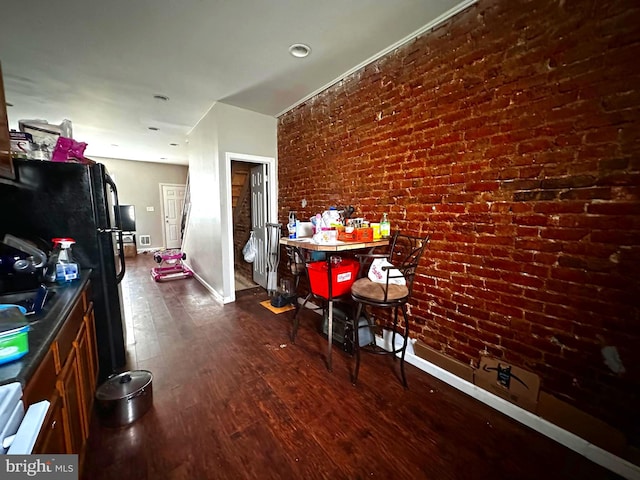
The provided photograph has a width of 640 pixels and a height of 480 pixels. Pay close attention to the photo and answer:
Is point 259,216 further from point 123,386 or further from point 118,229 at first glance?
point 123,386

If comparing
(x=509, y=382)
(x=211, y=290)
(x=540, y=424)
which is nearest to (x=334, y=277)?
(x=509, y=382)

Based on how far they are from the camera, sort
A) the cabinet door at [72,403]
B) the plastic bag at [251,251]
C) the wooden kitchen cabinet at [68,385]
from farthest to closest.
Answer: the plastic bag at [251,251] < the cabinet door at [72,403] < the wooden kitchen cabinet at [68,385]

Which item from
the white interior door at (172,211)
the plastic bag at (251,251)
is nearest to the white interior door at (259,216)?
the plastic bag at (251,251)

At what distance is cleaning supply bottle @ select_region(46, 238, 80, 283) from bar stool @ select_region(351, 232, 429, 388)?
1.84m

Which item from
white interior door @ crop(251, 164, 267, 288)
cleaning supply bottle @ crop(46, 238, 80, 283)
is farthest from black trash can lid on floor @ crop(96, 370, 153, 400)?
white interior door @ crop(251, 164, 267, 288)

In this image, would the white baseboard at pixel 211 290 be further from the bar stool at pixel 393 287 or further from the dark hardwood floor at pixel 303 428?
the bar stool at pixel 393 287

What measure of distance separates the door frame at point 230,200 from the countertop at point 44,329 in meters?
1.99

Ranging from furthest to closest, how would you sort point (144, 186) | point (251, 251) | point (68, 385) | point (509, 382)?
point (144, 186)
point (251, 251)
point (509, 382)
point (68, 385)

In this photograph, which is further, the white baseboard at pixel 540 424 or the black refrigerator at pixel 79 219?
the black refrigerator at pixel 79 219

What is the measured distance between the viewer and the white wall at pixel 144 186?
7219 millimetres

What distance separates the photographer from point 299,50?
87.7 inches

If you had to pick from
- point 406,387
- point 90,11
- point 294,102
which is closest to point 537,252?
point 406,387

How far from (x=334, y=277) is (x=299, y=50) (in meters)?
2.03

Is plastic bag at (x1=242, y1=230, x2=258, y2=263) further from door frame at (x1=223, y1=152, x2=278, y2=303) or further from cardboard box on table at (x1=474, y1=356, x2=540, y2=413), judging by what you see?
cardboard box on table at (x1=474, y1=356, x2=540, y2=413)
